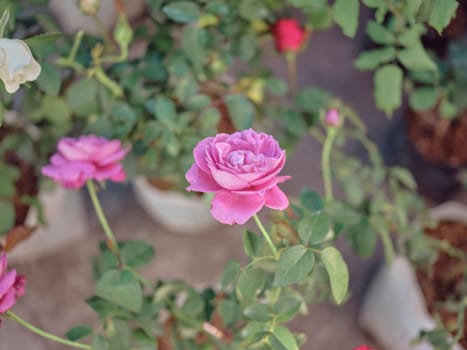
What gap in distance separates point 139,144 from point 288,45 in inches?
9.9

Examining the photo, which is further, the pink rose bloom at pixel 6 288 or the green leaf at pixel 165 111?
the green leaf at pixel 165 111

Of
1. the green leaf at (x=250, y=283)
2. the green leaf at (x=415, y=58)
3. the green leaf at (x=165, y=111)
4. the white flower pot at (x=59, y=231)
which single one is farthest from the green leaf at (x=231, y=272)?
the white flower pot at (x=59, y=231)

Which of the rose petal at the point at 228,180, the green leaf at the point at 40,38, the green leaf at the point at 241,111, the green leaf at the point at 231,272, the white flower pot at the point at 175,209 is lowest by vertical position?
the white flower pot at the point at 175,209

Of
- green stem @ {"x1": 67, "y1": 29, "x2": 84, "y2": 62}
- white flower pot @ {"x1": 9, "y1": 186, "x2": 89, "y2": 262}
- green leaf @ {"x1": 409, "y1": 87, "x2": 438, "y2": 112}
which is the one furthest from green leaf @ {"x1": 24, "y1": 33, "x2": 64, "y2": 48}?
white flower pot @ {"x1": 9, "y1": 186, "x2": 89, "y2": 262}

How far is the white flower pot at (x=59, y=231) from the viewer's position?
128 centimetres

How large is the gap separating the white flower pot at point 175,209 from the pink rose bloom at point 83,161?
0.46 metres

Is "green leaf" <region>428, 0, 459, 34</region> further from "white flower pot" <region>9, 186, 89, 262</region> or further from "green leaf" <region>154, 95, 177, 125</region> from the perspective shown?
"white flower pot" <region>9, 186, 89, 262</region>

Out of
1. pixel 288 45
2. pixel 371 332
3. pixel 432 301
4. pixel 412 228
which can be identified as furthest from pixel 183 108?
pixel 371 332

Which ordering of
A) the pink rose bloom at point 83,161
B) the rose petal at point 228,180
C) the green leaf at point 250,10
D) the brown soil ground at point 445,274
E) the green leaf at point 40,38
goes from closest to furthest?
the rose petal at point 228,180 → the green leaf at point 40,38 → the pink rose bloom at point 83,161 → the green leaf at point 250,10 → the brown soil ground at point 445,274

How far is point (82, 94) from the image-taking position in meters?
0.83

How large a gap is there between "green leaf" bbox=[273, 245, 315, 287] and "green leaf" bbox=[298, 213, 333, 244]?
2 cm

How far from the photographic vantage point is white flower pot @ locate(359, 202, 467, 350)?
1.05m

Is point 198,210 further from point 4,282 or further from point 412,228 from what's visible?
point 4,282

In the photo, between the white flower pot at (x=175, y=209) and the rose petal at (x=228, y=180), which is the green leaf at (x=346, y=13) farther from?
the white flower pot at (x=175, y=209)
